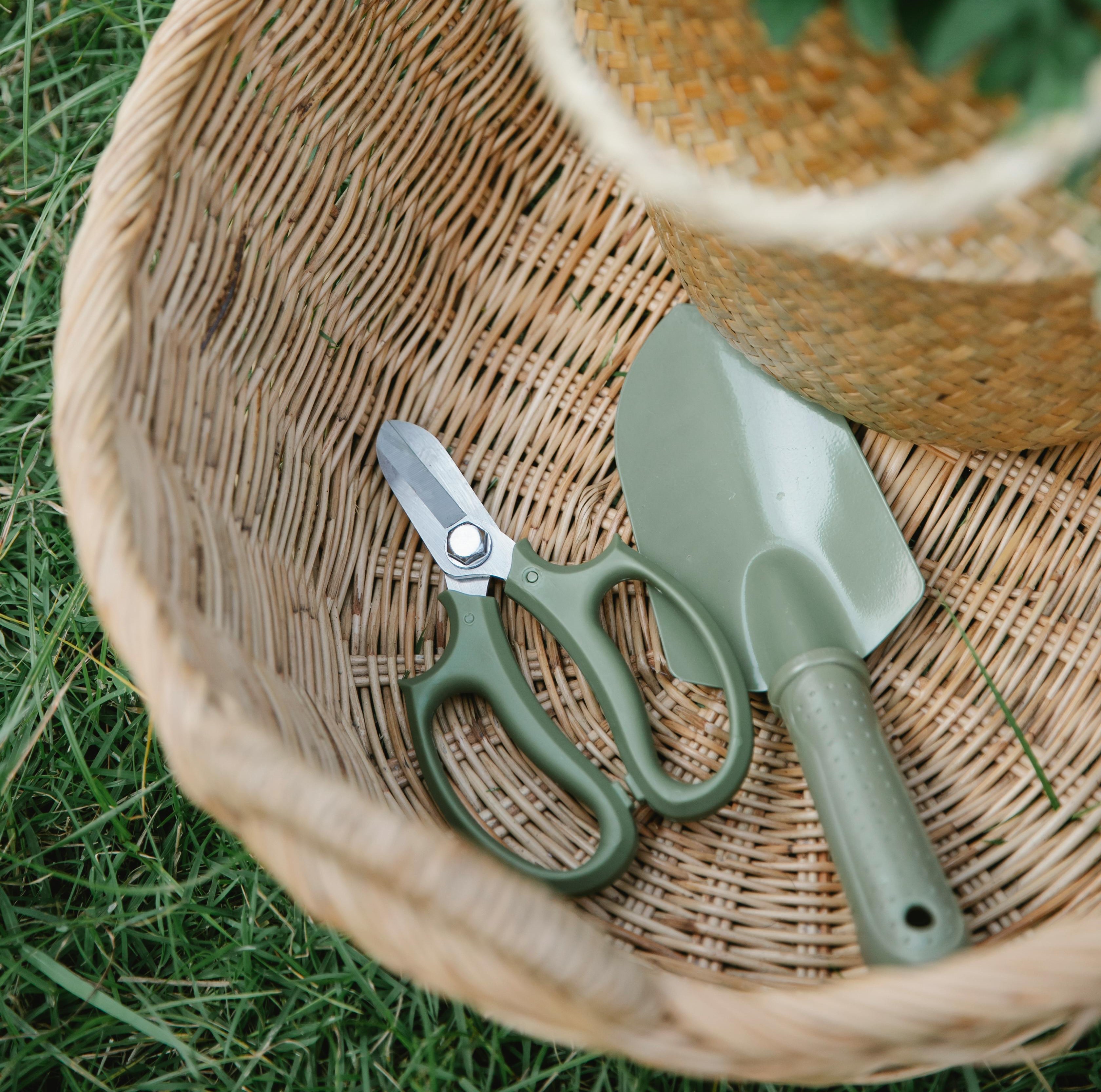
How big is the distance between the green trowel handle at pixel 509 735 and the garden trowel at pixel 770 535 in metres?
0.09

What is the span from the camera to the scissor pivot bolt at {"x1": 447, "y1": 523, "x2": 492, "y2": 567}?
1.92 ft

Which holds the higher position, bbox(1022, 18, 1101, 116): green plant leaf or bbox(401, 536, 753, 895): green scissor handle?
bbox(1022, 18, 1101, 116): green plant leaf

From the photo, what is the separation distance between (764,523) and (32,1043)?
0.53 meters

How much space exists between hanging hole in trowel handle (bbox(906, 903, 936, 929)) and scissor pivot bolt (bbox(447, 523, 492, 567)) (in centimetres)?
29

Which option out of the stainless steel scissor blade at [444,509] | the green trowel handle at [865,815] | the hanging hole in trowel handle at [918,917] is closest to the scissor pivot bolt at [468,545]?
the stainless steel scissor blade at [444,509]

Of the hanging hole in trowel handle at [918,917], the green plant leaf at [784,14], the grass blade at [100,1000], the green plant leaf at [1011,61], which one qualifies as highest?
the green plant leaf at [1011,61]

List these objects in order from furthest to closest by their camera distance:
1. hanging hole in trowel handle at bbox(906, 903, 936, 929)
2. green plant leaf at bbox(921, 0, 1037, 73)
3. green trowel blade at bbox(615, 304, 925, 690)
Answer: green trowel blade at bbox(615, 304, 925, 690)
hanging hole in trowel handle at bbox(906, 903, 936, 929)
green plant leaf at bbox(921, 0, 1037, 73)

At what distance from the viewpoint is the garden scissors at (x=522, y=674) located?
0.52 metres

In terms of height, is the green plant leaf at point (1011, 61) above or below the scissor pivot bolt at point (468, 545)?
above

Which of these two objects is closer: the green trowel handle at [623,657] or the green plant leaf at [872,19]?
the green plant leaf at [872,19]

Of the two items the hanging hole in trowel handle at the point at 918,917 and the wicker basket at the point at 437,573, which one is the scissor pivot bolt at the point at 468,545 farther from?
the hanging hole in trowel handle at the point at 918,917

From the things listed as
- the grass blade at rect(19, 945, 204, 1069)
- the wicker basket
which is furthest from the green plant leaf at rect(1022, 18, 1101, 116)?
the grass blade at rect(19, 945, 204, 1069)

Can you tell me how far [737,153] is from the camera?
419 mm

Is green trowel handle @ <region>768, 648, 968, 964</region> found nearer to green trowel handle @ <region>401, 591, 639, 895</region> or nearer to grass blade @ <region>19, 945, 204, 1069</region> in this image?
green trowel handle @ <region>401, 591, 639, 895</region>
